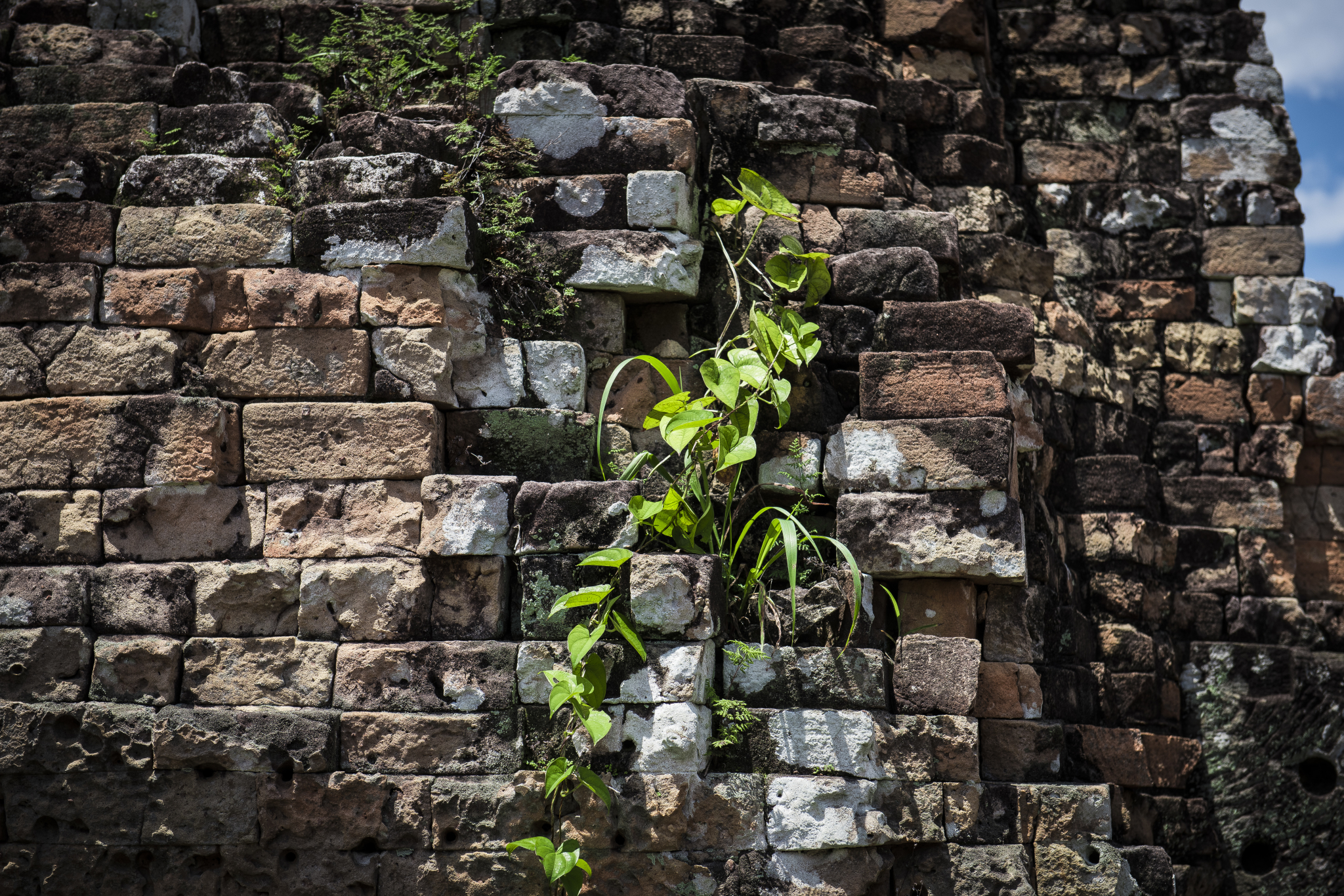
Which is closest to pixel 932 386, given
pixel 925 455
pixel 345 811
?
pixel 925 455

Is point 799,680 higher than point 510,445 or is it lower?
lower

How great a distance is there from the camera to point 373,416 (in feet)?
14.9

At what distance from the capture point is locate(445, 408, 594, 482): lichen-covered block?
466cm

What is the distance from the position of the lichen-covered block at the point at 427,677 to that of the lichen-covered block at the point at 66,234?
201cm

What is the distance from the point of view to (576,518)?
4441 millimetres

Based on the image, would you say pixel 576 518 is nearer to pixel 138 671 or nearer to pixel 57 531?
pixel 138 671

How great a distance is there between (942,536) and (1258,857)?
10.1 feet

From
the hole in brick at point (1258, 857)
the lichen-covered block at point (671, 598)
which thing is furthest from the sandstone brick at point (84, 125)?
the hole in brick at point (1258, 857)

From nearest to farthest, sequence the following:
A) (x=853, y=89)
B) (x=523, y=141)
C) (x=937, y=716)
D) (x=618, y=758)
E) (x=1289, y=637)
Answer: (x=618, y=758), (x=937, y=716), (x=523, y=141), (x=853, y=89), (x=1289, y=637)

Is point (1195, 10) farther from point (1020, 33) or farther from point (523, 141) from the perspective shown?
point (523, 141)

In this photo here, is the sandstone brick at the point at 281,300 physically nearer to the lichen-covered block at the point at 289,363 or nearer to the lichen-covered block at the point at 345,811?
the lichen-covered block at the point at 289,363

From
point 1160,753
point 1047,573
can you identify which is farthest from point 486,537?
point 1160,753

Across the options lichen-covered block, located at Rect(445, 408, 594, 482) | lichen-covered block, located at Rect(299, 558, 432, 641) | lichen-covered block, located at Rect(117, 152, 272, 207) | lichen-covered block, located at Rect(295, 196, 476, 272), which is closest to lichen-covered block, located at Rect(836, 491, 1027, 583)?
lichen-covered block, located at Rect(445, 408, 594, 482)

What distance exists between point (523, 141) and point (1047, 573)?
3.07 metres
